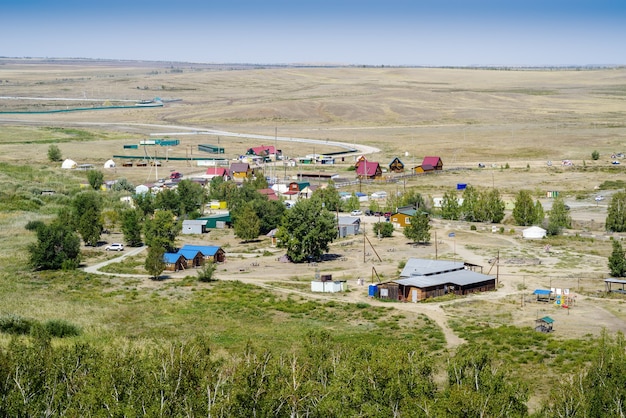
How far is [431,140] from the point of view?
117750mm

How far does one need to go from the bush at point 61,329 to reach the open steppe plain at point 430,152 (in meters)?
2.60

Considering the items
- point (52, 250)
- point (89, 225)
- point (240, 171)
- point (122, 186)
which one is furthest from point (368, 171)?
point (52, 250)

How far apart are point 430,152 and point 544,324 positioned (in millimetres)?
72637

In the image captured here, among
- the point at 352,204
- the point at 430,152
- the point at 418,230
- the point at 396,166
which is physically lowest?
the point at 418,230

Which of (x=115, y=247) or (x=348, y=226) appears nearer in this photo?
(x=115, y=247)

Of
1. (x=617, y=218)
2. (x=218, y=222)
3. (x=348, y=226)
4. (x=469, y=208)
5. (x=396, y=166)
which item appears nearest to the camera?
(x=617, y=218)

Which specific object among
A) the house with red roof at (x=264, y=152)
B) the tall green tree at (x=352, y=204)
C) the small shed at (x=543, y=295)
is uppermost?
the house with red roof at (x=264, y=152)

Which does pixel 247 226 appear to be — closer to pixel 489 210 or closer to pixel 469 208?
pixel 469 208

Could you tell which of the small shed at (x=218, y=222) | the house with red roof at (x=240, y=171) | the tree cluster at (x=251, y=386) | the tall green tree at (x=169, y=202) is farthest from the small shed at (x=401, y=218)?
the tree cluster at (x=251, y=386)

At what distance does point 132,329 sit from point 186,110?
133557mm

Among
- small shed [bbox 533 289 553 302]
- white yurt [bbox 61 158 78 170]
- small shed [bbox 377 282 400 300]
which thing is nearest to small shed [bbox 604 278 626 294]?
small shed [bbox 533 289 553 302]

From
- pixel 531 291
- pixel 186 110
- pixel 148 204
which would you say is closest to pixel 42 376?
pixel 531 291

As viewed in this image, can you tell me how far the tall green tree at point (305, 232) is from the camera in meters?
48.5

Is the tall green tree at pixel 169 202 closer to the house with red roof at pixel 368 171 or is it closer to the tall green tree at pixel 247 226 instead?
the tall green tree at pixel 247 226
